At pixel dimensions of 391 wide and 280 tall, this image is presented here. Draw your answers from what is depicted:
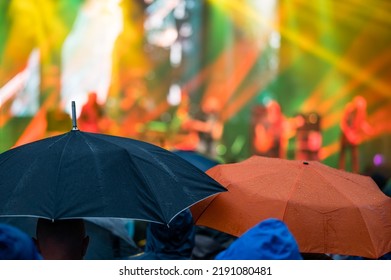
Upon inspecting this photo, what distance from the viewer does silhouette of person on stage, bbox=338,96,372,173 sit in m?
16.6

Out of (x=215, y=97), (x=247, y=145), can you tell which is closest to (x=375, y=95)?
(x=247, y=145)

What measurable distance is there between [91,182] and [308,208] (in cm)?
119

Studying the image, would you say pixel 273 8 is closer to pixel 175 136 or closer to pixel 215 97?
pixel 215 97

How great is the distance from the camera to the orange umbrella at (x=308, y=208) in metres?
3.67

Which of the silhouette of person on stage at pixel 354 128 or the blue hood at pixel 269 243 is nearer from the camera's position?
the blue hood at pixel 269 243

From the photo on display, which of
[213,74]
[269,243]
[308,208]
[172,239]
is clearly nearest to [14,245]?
[269,243]

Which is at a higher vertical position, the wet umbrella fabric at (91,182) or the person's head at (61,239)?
the wet umbrella fabric at (91,182)

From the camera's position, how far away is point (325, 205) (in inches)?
148

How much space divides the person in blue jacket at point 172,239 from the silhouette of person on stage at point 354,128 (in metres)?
13.0

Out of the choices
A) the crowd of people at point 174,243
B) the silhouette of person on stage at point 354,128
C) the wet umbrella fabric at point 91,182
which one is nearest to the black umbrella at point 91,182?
the wet umbrella fabric at point 91,182

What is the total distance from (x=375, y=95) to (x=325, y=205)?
14.2 meters

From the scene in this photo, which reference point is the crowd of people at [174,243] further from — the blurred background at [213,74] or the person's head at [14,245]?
the blurred background at [213,74]

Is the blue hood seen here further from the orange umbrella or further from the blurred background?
the blurred background

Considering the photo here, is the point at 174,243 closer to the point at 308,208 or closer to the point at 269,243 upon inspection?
the point at 308,208
